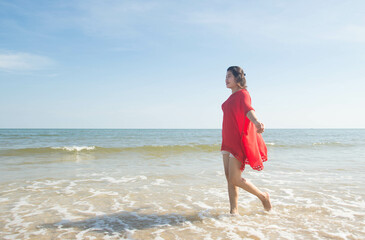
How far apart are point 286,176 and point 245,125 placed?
440cm

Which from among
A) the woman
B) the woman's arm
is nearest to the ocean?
the woman

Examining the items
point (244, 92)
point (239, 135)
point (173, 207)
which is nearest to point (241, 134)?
point (239, 135)

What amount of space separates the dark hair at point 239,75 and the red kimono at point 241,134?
0.10m

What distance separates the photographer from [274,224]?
11.6 ft

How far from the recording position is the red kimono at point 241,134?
11.3 feet

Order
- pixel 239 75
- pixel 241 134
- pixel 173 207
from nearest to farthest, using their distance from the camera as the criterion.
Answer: pixel 241 134 < pixel 239 75 < pixel 173 207

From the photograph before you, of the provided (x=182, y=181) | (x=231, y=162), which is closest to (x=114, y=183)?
(x=182, y=181)

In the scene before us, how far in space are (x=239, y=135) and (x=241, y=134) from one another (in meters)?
0.03

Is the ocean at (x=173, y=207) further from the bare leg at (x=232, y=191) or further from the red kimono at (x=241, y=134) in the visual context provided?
the red kimono at (x=241, y=134)

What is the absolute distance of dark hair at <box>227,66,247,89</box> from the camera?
3.61m

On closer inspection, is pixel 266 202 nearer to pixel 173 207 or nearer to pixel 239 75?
pixel 173 207

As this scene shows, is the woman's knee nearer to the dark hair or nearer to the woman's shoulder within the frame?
the woman's shoulder

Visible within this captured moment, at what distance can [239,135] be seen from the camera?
138 inches

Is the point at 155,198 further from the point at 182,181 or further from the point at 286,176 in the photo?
the point at 286,176
